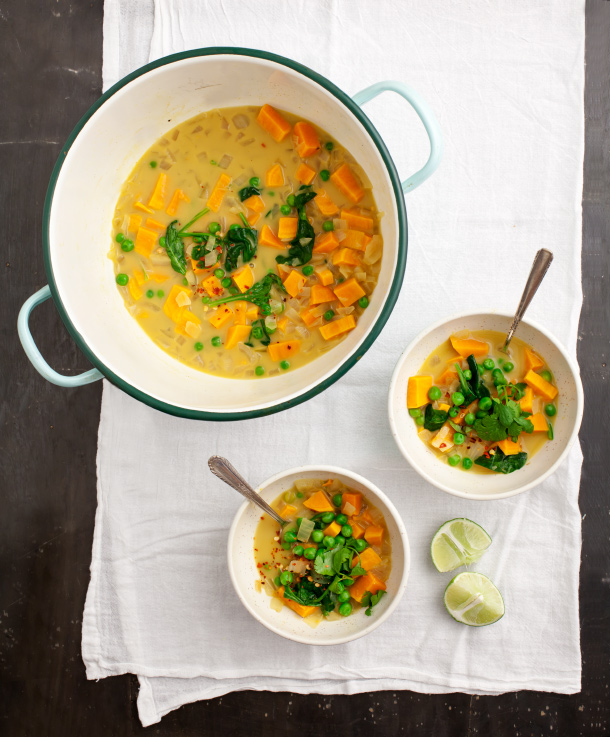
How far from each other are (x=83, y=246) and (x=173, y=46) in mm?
1026

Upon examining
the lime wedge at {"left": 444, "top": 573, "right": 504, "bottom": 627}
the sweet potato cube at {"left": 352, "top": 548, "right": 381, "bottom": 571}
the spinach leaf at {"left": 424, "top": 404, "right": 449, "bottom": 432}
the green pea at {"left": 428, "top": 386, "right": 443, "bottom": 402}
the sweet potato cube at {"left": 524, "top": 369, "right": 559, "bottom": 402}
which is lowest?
the lime wedge at {"left": 444, "top": 573, "right": 504, "bottom": 627}

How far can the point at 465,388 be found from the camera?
96.2 inches

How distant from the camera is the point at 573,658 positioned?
2.68 m

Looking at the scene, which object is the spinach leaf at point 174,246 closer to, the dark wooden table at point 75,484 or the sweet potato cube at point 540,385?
the dark wooden table at point 75,484

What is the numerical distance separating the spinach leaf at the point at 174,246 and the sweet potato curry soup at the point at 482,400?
1.11 meters

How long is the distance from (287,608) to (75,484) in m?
1.17

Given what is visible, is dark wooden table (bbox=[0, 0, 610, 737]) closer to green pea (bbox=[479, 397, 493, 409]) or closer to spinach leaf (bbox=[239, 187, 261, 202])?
green pea (bbox=[479, 397, 493, 409])

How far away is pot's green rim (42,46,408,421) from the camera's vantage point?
1978mm

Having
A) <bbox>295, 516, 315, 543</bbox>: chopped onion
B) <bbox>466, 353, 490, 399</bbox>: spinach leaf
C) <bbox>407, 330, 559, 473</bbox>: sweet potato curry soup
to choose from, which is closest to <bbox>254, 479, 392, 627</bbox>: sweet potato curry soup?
<bbox>295, 516, 315, 543</bbox>: chopped onion

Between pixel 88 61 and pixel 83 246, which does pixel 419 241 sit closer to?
pixel 83 246

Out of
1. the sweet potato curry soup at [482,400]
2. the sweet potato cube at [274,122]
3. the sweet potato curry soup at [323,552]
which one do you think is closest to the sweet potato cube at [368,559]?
the sweet potato curry soup at [323,552]

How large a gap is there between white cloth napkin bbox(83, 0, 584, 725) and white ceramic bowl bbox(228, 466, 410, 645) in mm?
155

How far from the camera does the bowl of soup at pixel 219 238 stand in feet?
7.36

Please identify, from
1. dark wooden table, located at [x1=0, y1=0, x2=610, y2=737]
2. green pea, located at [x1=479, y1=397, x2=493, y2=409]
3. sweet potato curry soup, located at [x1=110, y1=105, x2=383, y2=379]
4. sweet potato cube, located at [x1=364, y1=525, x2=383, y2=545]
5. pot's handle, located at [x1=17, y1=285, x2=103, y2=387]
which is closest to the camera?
pot's handle, located at [x1=17, y1=285, x2=103, y2=387]
